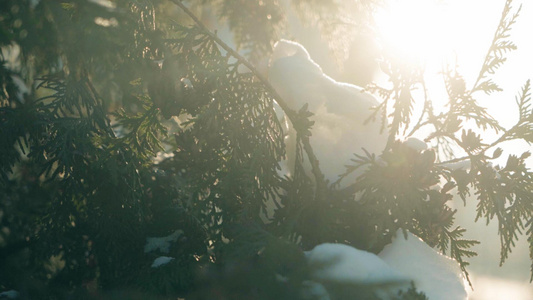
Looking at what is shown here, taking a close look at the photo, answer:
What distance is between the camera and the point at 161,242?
3.30 meters

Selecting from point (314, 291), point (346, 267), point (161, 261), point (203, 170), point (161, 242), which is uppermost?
point (203, 170)

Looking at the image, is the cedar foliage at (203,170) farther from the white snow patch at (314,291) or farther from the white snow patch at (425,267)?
the white snow patch at (314,291)

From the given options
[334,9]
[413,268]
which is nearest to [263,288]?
[413,268]

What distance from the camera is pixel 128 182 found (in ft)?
10.4

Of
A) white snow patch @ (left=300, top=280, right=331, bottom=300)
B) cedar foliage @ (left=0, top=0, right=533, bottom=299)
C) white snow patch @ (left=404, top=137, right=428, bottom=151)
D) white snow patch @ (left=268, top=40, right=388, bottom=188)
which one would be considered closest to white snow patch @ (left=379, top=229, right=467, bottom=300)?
cedar foliage @ (left=0, top=0, right=533, bottom=299)

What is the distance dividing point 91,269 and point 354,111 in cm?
207

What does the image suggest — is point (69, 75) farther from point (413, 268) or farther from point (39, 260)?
point (413, 268)

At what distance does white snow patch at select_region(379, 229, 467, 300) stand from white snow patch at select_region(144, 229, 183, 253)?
1.23 metres

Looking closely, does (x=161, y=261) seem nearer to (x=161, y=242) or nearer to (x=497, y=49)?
(x=161, y=242)

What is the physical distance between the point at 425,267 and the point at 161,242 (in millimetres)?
1553

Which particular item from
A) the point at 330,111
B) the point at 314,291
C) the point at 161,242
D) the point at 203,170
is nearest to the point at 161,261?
the point at 161,242

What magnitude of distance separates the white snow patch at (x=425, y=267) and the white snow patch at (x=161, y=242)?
123 cm

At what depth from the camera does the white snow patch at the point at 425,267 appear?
2852mm

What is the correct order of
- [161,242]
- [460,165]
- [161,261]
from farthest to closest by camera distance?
[460,165], [161,242], [161,261]
